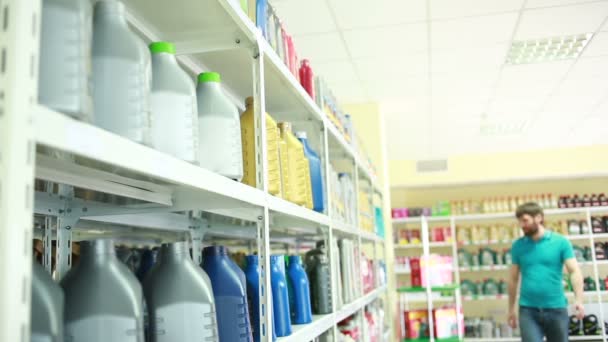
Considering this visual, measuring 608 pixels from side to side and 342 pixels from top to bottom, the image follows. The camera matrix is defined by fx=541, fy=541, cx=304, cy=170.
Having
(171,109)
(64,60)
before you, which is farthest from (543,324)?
(64,60)

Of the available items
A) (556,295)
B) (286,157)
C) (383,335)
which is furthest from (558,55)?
(286,157)

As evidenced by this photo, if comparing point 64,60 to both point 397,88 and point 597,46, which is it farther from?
point 397,88

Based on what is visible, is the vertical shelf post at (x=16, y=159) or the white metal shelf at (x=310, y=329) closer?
the vertical shelf post at (x=16, y=159)

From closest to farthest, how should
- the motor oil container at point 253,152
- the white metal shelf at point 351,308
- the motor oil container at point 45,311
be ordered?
the motor oil container at point 45,311 < the motor oil container at point 253,152 < the white metal shelf at point 351,308

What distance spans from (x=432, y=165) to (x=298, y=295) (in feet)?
26.4

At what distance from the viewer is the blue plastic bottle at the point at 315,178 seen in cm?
251

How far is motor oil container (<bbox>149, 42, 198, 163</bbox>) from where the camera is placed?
1.12 metres

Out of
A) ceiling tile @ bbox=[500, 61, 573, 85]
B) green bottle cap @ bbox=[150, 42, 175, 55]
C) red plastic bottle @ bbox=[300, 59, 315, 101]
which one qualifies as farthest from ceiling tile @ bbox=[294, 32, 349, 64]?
green bottle cap @ bbox=[150, 42, 175, 55]

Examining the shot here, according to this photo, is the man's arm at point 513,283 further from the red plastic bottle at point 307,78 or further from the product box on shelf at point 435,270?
the red plastic bottle at point 307,78

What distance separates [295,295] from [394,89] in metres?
3.95

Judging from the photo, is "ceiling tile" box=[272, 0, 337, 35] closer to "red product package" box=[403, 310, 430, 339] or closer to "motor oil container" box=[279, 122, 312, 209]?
"motor oil container" box=[279, 122, 312, 209]

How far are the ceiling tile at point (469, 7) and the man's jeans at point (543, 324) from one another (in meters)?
2.32

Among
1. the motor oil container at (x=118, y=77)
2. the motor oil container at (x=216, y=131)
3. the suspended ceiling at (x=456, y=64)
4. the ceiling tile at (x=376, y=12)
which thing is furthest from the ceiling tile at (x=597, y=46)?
the motor oil container at (x=118, y=77)

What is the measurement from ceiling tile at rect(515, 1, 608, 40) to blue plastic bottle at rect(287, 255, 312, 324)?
2918mm
